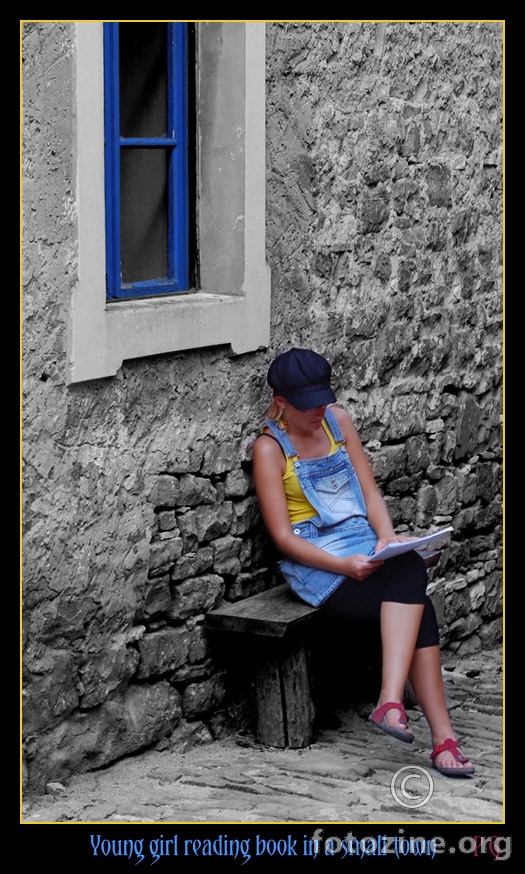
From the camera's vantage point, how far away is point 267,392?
5008 millimetres

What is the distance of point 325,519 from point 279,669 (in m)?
0.57

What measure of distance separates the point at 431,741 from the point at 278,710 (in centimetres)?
60

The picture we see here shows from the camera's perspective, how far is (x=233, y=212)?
475 cm

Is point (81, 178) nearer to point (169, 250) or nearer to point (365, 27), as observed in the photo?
point (169, 250)

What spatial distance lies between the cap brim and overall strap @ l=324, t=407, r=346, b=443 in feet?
0.87

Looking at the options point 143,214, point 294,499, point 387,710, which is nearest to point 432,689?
point 387,710

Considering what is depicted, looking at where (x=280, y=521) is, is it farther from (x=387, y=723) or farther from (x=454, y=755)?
(x=454, y=755)

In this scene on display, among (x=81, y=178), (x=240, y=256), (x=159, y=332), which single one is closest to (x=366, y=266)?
(x=240, y=256)

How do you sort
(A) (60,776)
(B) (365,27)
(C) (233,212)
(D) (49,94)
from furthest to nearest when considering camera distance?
(B) (365,27)
(C) (233,212)
(A) (60,776)
(D) (49,94)

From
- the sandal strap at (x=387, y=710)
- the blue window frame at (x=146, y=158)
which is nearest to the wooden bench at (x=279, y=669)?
the sandal strap at (x=387, y=710)

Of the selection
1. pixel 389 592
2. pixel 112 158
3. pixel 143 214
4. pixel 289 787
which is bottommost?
pixel 289 787

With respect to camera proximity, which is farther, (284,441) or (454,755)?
(284,441)

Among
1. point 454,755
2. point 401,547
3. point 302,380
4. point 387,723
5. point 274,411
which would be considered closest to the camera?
point 387,723

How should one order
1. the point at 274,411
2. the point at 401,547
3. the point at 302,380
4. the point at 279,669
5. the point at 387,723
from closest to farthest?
1. the point at 387,723
2. the point at 401,547
3. the point at 302,380
4. the point at 279,669
5. the point at 274,411
